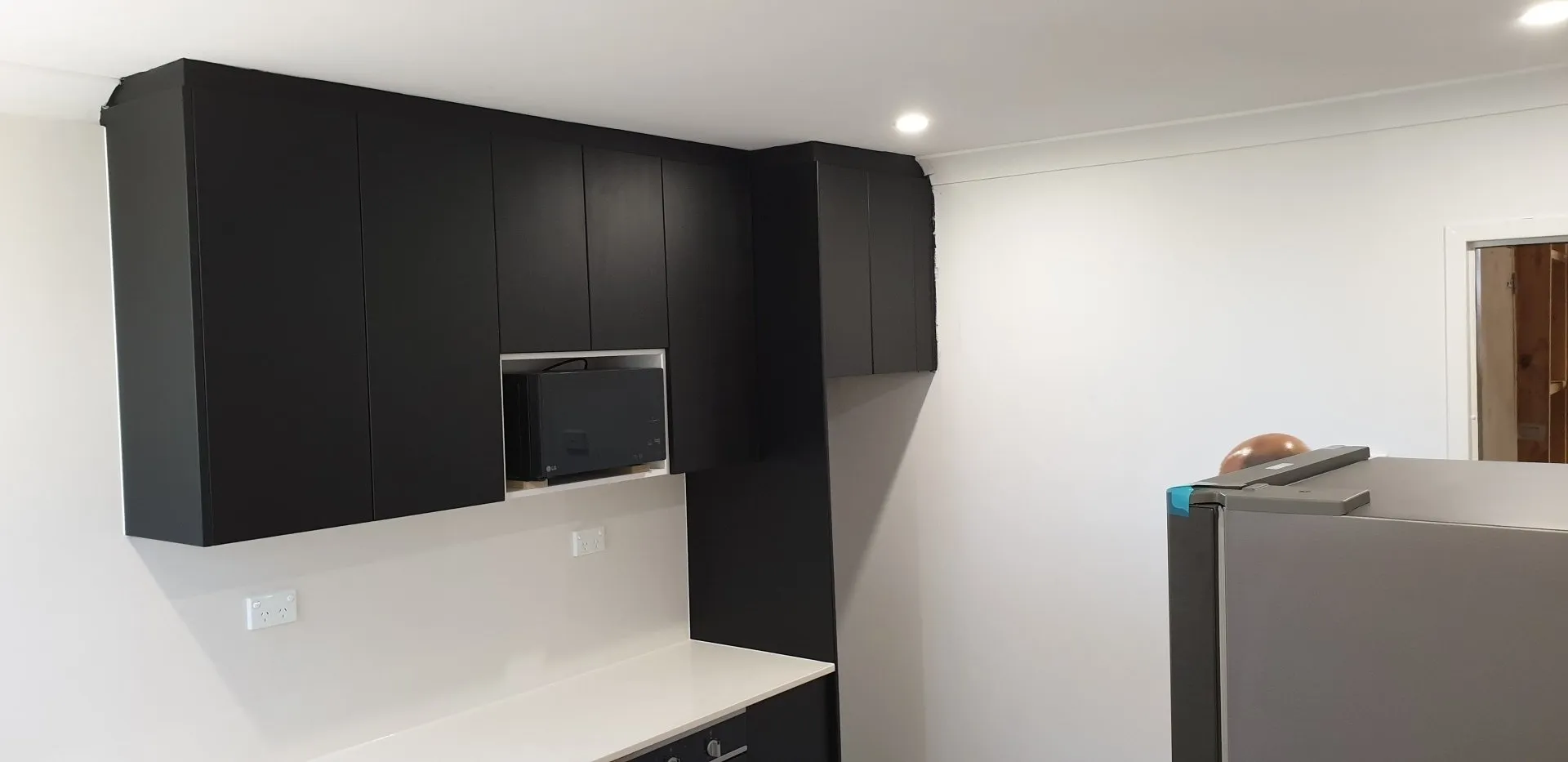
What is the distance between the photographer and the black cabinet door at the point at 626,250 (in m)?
3.25

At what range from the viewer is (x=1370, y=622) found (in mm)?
1078

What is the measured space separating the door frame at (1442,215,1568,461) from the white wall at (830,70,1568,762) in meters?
0.03

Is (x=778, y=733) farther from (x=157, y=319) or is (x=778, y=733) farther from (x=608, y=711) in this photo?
(x=157, y=319)

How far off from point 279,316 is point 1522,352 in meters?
3.32

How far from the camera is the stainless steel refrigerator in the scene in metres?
1.00

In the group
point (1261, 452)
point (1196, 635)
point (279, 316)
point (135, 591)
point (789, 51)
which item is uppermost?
point (789, 51)

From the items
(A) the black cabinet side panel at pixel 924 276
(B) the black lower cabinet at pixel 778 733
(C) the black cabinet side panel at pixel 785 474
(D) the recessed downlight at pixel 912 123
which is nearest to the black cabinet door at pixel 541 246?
(C) the black cabinet side panel at pixel 785 474

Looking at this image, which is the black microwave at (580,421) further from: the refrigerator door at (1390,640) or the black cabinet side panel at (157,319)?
the refrigerator door at (1390,640)

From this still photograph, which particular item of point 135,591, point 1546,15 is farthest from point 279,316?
point 1546,15

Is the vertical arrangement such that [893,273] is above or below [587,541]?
above

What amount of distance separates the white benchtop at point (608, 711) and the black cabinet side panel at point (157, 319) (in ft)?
2.94

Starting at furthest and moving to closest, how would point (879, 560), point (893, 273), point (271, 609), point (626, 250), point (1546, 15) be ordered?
point (879, 560), point (893, 273), point (626, 250), point (271, 609), point (1546, 15)

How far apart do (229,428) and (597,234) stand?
119 cm

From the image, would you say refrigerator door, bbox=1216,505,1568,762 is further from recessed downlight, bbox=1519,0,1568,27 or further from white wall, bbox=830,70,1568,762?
white wall, bbox=830,70,1568,762
